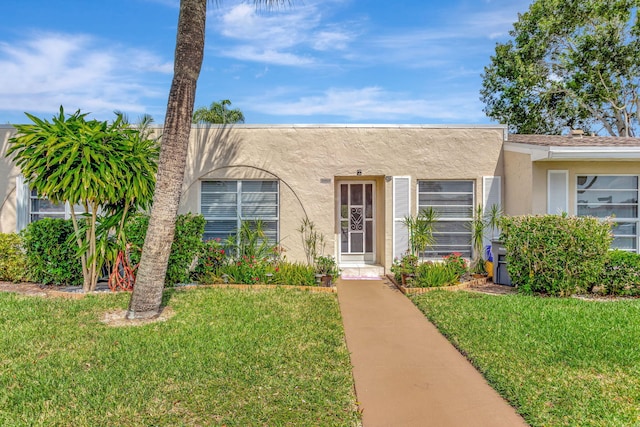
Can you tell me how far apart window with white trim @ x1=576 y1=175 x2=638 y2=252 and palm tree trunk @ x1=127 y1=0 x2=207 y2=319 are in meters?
9.55

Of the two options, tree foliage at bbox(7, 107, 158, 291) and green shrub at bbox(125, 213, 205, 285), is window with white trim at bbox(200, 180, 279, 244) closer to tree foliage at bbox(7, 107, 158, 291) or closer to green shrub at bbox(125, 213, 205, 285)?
green shrub at bbox(125, 213, 205, 285)

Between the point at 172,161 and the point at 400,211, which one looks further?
the point at 400,211

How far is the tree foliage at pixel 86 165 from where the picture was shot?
7637mm

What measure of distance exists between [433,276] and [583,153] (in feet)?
14.4

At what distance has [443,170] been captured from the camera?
37.0 ft

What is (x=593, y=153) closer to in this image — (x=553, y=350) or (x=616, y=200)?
(x=616, y=200)

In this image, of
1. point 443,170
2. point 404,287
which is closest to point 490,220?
point 443,170

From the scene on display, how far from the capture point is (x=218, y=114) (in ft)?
101

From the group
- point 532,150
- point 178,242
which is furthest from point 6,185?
point 532,150

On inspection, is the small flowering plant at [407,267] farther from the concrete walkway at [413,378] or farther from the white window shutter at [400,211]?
the concrete walkway at [413,378]

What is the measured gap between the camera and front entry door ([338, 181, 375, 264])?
1220 centimetres

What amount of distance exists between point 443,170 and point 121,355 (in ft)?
29.4

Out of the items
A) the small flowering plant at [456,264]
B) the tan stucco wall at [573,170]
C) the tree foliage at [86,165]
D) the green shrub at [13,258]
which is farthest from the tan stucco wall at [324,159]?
the tree foliage at [86,165]

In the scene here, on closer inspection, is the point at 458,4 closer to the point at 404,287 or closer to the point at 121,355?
the point at 404,287
